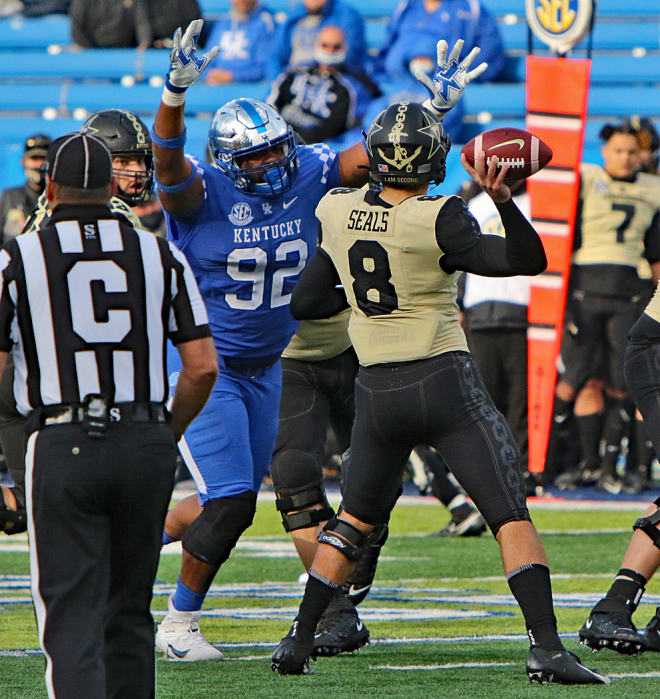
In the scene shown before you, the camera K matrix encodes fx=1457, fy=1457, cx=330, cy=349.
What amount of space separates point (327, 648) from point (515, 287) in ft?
17.4

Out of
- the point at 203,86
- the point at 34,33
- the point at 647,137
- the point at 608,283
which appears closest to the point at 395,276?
the point at 608,283

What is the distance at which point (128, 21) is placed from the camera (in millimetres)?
→ 14688

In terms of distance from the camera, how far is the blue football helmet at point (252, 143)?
16.5 feet

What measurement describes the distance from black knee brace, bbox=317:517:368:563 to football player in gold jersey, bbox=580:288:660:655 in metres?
0.90

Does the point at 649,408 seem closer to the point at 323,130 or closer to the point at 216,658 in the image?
the point at 216,658

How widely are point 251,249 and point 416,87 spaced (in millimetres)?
7886

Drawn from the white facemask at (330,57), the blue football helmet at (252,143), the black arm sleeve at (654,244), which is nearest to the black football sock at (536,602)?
the blue football helmet at (252,143)

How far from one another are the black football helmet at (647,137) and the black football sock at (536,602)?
19.3 ft

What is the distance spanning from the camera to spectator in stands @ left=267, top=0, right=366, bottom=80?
42.7 ft

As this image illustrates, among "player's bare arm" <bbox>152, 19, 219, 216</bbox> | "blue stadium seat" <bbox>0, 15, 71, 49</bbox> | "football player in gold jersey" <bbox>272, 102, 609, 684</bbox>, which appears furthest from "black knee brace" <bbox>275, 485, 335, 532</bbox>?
"blue stadium seat" <bbox>0, 15, 71, 49</bbox>

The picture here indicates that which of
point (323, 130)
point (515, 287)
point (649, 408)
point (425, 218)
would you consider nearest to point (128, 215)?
point (425, 218)

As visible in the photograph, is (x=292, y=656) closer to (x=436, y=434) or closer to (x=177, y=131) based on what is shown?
(x=436, y=434)

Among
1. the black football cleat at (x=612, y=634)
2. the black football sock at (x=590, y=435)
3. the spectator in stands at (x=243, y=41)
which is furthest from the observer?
the spectator in stands at (x=243, y=41)

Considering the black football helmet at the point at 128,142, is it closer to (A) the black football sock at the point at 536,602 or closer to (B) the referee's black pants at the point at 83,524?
(A) the black football sock at the point at 536,602
